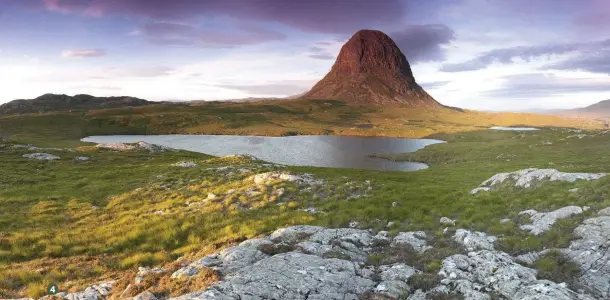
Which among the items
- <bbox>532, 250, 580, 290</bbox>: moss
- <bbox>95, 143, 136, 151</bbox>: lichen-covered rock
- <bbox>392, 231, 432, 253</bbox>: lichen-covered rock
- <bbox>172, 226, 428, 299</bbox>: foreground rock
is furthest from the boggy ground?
<bbox>95, 143, 136, 151</bbox>: lichen-covered rock

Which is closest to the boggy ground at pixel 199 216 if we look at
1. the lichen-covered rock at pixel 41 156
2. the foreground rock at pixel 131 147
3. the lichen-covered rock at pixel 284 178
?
the lichen-covered rock at pixel 284 178

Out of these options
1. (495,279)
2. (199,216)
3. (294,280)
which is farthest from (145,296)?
(199,216)

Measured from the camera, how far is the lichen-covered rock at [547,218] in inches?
707

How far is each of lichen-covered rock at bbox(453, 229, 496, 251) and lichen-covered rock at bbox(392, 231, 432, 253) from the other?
1768mm

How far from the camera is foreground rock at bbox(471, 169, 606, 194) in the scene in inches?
1011

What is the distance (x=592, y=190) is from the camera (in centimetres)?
2123

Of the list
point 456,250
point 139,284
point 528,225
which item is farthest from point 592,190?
point 139,284

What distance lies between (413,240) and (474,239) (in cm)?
303

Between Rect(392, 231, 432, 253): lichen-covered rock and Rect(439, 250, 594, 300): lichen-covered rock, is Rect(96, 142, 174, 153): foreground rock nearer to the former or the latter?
Rect(392, 231, 432, 253): lichen-covered rock

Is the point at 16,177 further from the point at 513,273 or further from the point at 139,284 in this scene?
the point at 513,273

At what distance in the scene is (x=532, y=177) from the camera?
93.9 feet

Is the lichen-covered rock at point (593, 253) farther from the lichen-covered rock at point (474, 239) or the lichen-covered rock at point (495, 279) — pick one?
the lichen-covered rock at point (474, 239)

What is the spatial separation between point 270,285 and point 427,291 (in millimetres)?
6173

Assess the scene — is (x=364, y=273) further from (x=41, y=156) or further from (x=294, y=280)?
(x=41, y=156)
